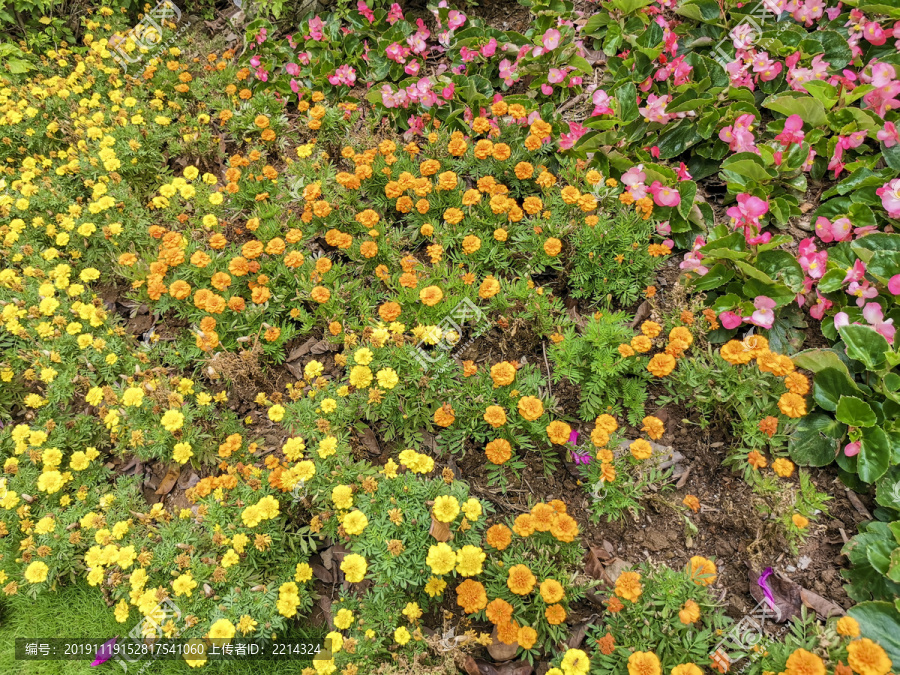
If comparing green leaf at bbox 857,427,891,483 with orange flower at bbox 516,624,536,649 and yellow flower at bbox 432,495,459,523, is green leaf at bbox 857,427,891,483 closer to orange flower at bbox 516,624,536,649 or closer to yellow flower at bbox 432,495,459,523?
orange flower at bbox 516,624,536,649

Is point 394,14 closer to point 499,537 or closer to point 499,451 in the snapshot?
point 499,451

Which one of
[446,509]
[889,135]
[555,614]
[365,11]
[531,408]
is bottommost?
[555,614]

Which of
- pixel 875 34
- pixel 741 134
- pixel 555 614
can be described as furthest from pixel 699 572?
pixel 875 34

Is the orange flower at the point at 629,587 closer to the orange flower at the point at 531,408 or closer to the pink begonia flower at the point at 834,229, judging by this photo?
the orange flower at the point at 531,408

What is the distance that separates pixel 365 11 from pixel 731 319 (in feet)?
11.9

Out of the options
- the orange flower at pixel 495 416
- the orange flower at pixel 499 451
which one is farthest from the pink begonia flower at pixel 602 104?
the orange flower at pixel 499 451

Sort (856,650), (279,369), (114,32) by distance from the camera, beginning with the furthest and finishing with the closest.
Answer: (114,32)
(279,369)
(856,650)

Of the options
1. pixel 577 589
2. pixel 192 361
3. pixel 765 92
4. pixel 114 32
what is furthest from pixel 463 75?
pixel 114 32

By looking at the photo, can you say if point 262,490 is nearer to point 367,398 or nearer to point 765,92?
point 367,398

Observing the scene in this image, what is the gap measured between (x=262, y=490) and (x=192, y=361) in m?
1.22

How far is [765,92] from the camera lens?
341cm

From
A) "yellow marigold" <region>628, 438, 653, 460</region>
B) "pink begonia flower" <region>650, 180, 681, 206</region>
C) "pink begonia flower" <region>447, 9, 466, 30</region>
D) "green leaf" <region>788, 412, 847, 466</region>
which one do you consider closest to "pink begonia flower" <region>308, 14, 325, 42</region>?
"pink begonia flower" <region>447, 9, 466, 30</region>

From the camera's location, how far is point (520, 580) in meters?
1.98

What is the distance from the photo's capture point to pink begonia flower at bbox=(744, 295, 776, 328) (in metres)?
2.64
